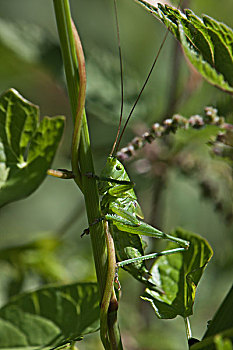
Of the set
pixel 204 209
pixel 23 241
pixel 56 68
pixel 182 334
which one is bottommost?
pixel 182 334

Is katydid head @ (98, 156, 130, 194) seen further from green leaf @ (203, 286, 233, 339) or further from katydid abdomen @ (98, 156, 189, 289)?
green leaf @ (203, 286, 233, 339)

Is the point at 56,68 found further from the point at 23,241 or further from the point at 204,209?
the point at 204,209

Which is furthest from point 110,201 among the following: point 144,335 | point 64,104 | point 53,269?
point 64,104

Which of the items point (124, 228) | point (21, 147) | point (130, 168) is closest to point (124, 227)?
point (124, 228)

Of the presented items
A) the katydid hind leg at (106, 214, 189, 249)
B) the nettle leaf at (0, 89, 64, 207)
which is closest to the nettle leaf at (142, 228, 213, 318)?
the katydid hind leg at (106, 214, 189, 249)

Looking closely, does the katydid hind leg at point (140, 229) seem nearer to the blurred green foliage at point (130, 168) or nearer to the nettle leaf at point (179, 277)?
Result: the nettle leaf at point (179, 277)

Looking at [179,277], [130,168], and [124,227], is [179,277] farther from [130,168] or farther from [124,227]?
[130,168]

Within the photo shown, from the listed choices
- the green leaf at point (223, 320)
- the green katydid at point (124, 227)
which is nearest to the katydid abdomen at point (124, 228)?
the green katydid at point (124, 227)

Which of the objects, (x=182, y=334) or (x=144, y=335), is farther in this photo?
(x=182, y=334)
